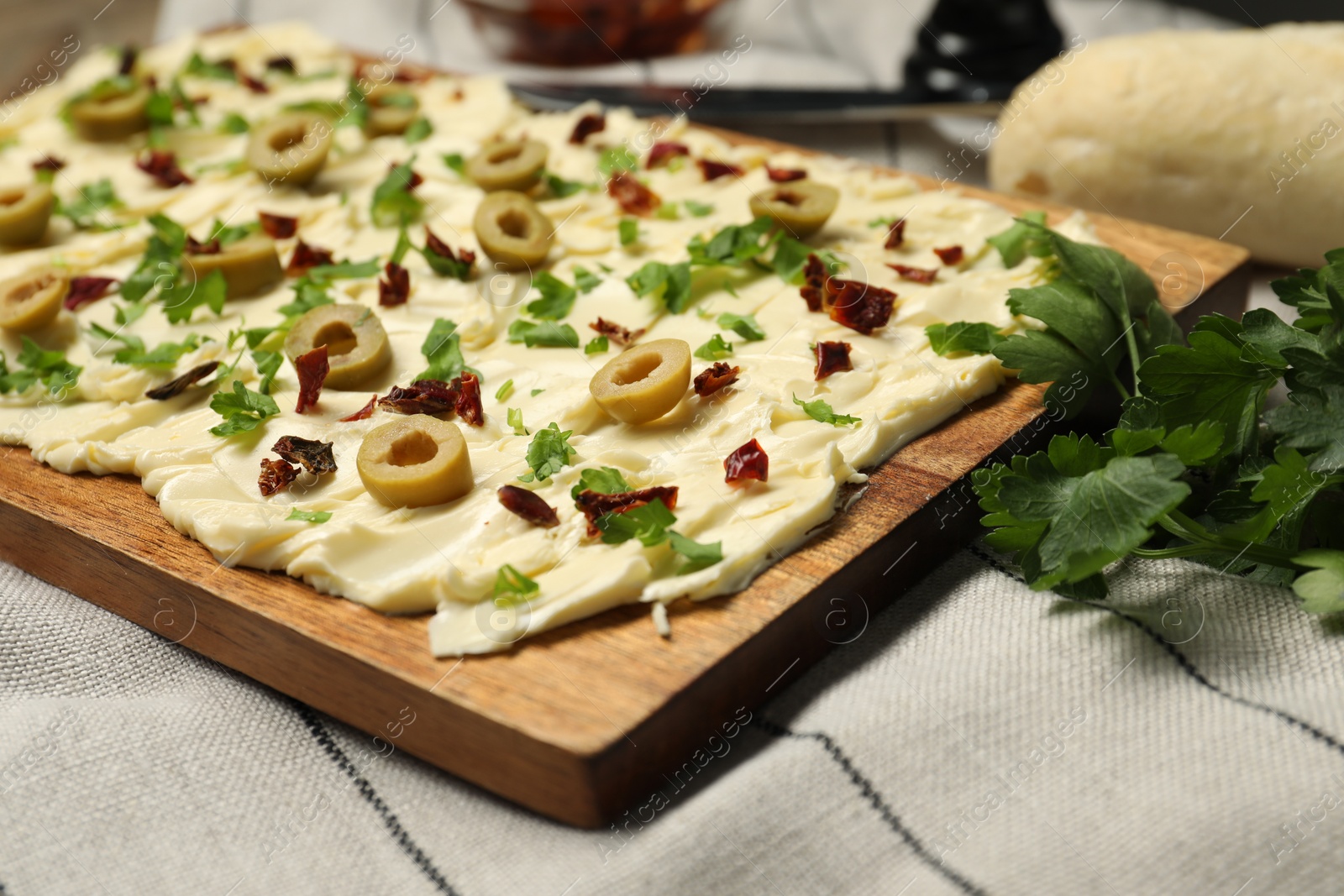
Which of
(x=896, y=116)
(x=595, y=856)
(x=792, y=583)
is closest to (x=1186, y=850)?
(x=792, y=583)

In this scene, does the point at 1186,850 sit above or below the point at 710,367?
below

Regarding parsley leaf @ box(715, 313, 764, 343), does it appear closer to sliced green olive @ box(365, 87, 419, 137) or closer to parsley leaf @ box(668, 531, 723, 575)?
parsley leaf @ box(668, 531, 723, 575)

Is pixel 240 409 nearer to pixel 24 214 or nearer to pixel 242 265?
pixel 242 265

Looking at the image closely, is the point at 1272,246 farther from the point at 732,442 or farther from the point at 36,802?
the point at 36,802

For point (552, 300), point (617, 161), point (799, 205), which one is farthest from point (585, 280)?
point (617, 161)

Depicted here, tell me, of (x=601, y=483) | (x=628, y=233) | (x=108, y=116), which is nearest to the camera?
(x=601, y=483)

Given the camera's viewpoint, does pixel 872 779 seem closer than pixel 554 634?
Yes
